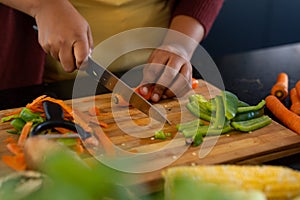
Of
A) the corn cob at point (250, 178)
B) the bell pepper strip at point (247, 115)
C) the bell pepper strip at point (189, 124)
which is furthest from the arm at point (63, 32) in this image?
the corn cob at point (250, 178)

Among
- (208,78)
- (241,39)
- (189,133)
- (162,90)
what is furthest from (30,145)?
(241,39)

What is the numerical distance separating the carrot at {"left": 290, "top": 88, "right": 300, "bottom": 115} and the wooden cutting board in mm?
147

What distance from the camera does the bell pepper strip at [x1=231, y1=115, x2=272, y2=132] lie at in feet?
4.72

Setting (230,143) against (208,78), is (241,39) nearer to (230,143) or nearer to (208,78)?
(208,78)

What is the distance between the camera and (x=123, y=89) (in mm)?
1521

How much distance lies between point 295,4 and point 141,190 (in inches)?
97.3

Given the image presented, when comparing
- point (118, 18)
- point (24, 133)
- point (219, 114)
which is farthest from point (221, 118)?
point (118, 18)

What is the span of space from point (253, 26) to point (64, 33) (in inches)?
Answer: 78.4

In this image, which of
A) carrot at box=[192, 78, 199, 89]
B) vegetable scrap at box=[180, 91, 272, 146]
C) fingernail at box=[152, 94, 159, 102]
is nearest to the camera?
vegetable scrap at box=[180, 91, 272, 146]

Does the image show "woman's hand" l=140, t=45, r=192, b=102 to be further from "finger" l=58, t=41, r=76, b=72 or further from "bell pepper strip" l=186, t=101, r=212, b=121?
"finger" l=58, t=41, r=76, b=72

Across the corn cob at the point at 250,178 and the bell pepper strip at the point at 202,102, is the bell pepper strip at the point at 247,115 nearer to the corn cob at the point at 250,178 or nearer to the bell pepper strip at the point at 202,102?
the bell pepper strip at the point at 202,102

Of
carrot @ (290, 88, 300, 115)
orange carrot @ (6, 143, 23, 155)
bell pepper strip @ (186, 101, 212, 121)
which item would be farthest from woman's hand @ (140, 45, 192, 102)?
orange carrot @ (6, 143, 23, 155)

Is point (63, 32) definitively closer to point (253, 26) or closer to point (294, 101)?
point (294, 101)

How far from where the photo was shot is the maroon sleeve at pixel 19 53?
1827 millimetres
